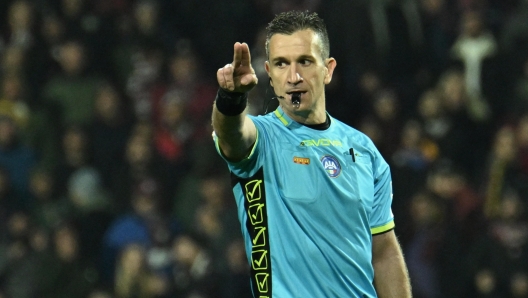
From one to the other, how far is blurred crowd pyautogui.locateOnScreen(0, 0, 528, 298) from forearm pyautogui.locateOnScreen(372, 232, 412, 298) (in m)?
3.61

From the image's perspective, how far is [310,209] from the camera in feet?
11.9

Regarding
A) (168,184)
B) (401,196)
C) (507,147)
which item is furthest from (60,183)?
(507,147)

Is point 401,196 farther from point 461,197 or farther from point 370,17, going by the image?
point 370,17

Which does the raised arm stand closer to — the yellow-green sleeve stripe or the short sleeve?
the short sleeve

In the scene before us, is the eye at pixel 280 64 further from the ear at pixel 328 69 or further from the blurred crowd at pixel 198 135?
the blurred crowd at pixel 198 135

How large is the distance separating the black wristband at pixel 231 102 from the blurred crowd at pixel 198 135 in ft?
14.4

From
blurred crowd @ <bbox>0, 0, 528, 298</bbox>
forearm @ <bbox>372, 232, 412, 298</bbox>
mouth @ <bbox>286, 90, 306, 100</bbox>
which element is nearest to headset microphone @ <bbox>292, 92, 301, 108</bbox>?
mouth @ <bbox>286, 90, 306, 100</bbox>

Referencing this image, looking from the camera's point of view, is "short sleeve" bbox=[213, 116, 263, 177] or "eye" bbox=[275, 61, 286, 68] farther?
"eye" bbox=[275, 61, 286, 68]

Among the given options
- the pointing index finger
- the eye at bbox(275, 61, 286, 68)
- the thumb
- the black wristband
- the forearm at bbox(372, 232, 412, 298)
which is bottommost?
the forearm at bbox(372, 232, 412, 298)

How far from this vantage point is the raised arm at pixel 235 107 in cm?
324

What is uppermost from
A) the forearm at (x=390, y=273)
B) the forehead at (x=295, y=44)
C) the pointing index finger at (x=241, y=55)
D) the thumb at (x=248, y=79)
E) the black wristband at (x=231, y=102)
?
the forehead at (x=295, y=44)

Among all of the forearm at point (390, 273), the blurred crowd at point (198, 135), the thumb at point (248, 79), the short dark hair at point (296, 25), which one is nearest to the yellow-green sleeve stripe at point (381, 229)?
the forearm at point (390, 273)

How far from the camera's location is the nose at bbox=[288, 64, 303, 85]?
3707 millimetres

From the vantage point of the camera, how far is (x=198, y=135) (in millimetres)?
8938
